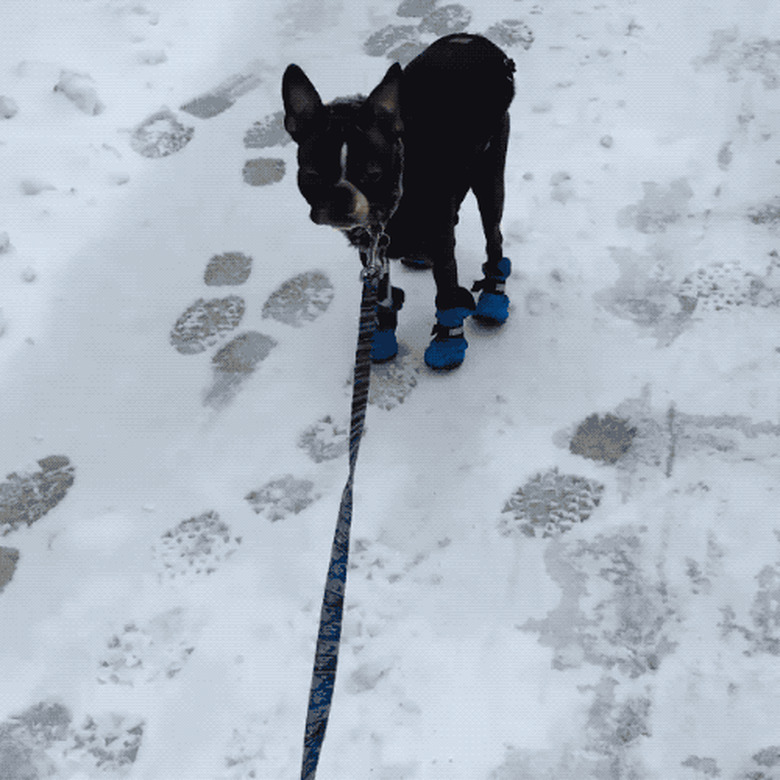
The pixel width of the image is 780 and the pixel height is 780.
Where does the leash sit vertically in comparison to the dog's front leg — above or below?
above

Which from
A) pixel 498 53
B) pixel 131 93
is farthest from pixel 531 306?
pixel 131 93

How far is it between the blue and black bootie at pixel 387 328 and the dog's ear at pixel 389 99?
0.79 meters

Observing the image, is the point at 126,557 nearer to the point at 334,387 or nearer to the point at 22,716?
the point at 22,716

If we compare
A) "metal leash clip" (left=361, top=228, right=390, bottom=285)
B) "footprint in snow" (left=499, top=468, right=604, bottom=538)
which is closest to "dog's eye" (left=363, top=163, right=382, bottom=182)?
"metal leash clip" (left=361, top=228, right=390, bottom=285)

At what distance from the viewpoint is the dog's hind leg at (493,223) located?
2188 millimetres

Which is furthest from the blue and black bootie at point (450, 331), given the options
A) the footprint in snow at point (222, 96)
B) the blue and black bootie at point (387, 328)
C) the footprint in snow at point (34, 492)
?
the footprint in snow at point (222, 96)

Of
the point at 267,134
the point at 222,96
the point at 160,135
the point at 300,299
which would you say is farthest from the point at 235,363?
the point at 222,96

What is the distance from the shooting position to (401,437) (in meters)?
2.30

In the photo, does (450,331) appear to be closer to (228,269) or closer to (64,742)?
(228,269)

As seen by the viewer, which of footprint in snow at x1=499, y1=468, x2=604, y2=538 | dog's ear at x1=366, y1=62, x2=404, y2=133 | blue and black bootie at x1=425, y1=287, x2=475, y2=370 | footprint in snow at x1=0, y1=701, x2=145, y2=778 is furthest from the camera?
blue and black bootie at x1=425, y1=287, x2=475, y2=370

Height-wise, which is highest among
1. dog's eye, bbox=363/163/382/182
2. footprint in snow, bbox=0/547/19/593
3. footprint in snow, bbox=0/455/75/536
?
Answer: dog's eye, bbox=363/163/382/182

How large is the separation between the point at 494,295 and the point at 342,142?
3.44ft

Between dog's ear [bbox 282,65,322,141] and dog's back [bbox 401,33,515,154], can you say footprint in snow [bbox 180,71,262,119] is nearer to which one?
dog's back [bbox 401,33,515,154]

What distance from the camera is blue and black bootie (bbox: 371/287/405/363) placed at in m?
2.38
